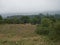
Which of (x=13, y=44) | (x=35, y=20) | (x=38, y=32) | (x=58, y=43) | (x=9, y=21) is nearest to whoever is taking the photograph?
(x=13, y=44)

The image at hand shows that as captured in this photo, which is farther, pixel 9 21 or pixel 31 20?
pixel 31 20

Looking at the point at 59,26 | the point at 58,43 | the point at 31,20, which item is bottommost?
the point at 31,20

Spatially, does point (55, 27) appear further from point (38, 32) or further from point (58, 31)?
point (38, 32)

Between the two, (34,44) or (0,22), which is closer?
(34,44)

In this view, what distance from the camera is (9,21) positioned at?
40062mm

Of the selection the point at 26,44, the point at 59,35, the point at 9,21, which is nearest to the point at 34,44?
the point at 26,44

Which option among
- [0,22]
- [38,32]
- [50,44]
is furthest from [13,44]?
[0,22]

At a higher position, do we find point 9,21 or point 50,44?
point 50,44

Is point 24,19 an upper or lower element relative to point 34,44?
lower

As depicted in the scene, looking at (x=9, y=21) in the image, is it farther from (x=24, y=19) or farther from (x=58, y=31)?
(x=58, y=31)

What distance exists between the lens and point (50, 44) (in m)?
16.2

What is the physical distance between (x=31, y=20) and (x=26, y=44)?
27.4 meters

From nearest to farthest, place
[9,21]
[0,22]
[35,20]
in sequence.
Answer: [0,22] → [9,21] → [35,20]

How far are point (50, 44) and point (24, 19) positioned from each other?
28.7m
